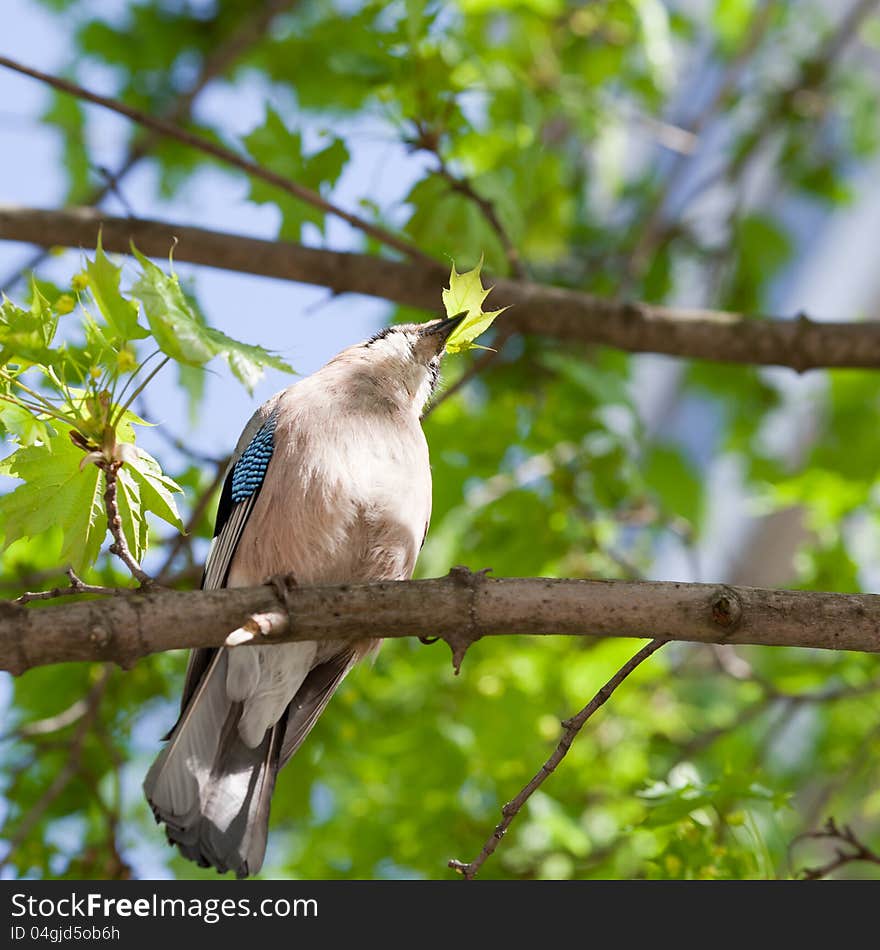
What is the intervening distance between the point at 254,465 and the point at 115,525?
85 cm

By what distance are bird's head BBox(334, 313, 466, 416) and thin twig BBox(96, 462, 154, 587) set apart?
1.00 m

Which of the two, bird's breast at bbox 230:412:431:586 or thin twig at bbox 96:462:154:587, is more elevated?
bird's breast at bbox 230:412:431:586

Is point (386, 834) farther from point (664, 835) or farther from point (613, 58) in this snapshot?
point (613, 58)

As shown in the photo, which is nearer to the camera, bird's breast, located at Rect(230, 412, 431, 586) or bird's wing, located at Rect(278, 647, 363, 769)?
bird's breast, located at Rect(230, 412, 431, 586)

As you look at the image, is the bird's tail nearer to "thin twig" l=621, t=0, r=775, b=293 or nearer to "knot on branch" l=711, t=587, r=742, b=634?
"knot on branch" l=711, t=587, r=742, b=634

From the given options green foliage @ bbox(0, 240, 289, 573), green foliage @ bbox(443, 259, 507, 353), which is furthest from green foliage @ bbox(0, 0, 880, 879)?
green foliage @ bbox(443, 259, 507, 353)

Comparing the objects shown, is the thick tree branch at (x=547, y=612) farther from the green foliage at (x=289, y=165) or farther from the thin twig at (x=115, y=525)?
the green foliage at (x=289, y=165)

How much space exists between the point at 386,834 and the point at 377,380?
6.55 ft

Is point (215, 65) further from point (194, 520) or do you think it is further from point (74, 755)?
point (74, 755)

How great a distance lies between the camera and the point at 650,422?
10.8 m

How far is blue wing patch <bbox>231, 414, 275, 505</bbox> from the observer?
9.82ft

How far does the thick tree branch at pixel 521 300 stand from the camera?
12.0ft

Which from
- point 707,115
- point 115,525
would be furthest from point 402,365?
point 707,115
